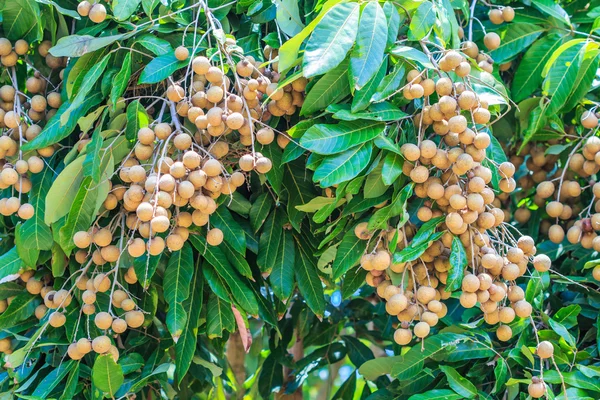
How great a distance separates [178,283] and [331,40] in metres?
0.61

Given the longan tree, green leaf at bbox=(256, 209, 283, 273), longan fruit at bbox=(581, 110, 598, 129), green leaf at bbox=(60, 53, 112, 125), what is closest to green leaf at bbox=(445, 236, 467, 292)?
the longan tree

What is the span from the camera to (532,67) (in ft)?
6.29

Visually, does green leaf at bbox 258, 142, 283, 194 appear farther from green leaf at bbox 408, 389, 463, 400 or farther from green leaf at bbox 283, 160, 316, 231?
green leaf at bbox 408, 389, 463, 400

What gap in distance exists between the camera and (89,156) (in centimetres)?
155

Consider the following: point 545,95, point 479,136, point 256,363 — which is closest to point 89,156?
point 479,136

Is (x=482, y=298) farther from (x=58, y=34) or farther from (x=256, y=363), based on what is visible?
(x=256, y=363)

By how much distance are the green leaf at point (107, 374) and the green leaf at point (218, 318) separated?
0.22 meters

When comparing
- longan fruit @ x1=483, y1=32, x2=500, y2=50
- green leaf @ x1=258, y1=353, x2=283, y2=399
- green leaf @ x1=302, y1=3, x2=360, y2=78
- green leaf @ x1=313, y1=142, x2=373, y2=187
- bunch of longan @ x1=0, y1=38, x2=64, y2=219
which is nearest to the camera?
green leaf @ x1=302, y1=3, x2=360, y2=78

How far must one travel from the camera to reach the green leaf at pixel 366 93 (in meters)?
1.46

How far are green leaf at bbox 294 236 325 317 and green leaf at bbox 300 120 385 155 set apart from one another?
0.42m

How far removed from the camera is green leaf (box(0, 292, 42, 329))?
1772 millimetres

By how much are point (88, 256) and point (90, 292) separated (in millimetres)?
103

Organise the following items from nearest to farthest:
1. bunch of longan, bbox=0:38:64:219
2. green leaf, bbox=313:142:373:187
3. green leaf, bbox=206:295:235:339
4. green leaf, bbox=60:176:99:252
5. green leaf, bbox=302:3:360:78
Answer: green leaf, bbox=302:3:360:78 < green leaf, bbox=313:142:373:187 < green leaf, bbox=60:176:99:252 < bunch of longan, bbox=0:38:64:219 < green leaf, bbox=206:295:235:339

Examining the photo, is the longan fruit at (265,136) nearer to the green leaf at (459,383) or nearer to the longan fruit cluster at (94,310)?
the longan fruit cluster at (94,310)
